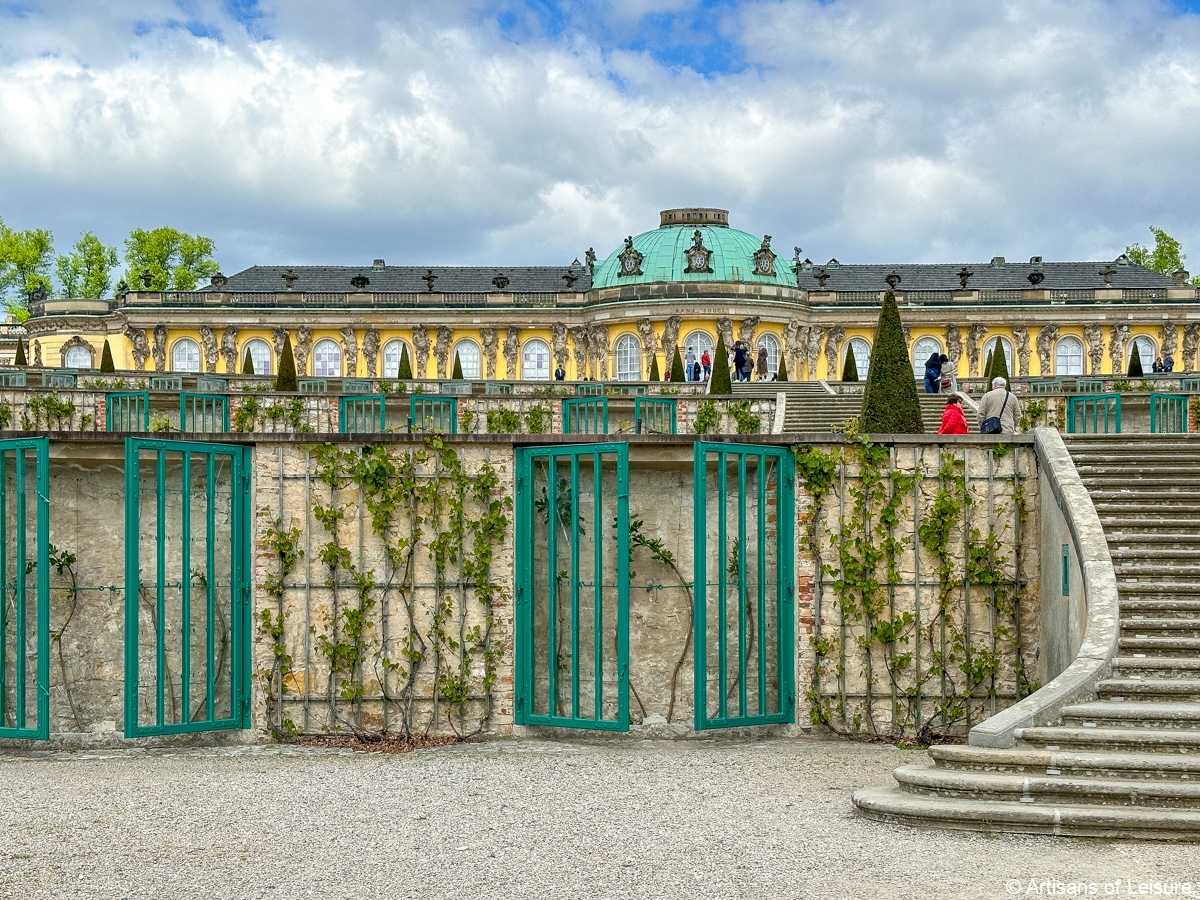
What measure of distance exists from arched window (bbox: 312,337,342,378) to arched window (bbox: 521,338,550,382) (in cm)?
808

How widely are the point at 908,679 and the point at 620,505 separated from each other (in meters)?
3.16

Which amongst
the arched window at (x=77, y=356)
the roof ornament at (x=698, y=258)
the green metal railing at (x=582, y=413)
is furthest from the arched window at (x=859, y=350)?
the green metal railing at (x=582, y=413)

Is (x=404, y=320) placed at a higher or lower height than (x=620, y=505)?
higher

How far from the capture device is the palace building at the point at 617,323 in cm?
6238

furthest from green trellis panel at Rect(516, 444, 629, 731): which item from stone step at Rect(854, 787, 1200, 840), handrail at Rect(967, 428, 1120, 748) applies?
stone step at Rect(854, 787, 1200, 840)

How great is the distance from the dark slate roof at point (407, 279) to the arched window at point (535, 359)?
3541 mm

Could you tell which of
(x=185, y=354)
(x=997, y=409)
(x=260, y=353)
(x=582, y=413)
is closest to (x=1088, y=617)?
(x=997, y=409)

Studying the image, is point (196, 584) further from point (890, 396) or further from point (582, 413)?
point (582, 413)

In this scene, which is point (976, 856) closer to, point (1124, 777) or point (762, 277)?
point (1124, 777)

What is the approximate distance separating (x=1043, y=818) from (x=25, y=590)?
8.64 metres

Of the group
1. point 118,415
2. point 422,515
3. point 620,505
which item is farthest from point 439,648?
point 118,415

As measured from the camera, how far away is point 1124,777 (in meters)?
9.63

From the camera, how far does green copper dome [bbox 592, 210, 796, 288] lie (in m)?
62.7

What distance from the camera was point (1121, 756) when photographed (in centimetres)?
977
